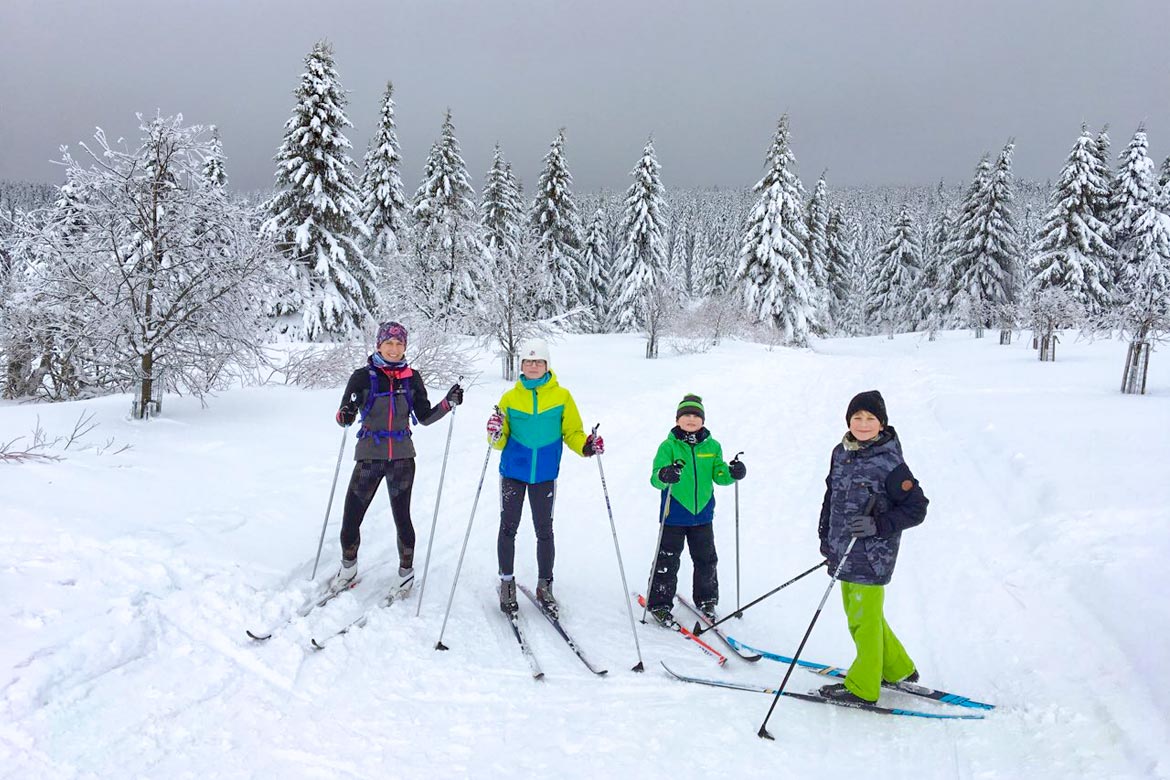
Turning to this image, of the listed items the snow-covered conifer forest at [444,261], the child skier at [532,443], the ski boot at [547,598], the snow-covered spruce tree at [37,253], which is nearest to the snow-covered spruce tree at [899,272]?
the snow-covered conifer forest at [444,261]

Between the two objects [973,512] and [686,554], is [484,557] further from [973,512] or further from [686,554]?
[973,512]

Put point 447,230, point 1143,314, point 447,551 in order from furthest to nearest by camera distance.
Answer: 1. point 447,230
2. point 1143,314
3. point 447,551

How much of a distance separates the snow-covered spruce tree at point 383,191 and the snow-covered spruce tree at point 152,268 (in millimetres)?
20960

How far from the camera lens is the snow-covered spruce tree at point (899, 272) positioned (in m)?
49.5

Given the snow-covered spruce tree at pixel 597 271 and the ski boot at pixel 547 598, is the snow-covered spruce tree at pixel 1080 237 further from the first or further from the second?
the ski boot at pixel 547 598

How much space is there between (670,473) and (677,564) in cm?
103

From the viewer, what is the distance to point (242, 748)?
3158 mm

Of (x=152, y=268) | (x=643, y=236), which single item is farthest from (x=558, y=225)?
(x=152, y=268)

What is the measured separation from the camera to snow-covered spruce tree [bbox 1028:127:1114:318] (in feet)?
101

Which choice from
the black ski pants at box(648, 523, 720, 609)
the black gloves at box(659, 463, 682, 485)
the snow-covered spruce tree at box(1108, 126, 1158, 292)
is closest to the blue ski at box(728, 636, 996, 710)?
the black ski pants at box(648, 523, 720, 609)

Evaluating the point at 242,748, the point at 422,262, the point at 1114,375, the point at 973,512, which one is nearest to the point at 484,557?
the point at 242,748

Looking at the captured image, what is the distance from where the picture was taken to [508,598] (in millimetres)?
5000

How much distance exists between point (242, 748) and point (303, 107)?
78.0 feet

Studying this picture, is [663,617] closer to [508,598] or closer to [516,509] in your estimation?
[508,598]
